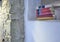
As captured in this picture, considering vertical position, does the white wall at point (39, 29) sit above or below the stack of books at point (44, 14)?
below

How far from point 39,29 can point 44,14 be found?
0.19 meters

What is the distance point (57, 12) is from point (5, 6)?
28.3 inches

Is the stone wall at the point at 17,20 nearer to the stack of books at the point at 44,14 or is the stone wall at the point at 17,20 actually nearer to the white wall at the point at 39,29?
the white wall at the point at 39,29

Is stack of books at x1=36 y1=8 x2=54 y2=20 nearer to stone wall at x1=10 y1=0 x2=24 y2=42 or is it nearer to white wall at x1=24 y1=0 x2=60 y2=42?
white wall at x1=24 y1=0 x2=60 y2=42

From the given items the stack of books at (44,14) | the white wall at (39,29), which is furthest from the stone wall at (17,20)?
the stack of books at (44,14)

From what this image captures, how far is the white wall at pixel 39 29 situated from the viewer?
137 cm

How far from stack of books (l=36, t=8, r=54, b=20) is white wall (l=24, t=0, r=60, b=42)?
57mm

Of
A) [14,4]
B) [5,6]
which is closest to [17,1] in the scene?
[14,4]

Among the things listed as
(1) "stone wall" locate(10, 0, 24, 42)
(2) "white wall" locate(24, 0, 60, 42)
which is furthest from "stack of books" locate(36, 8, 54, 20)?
(1) "stone wall" locate(10, 0, 24, 42)

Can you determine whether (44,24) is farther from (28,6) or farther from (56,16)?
(28,6)

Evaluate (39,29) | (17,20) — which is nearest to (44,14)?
(39,29)

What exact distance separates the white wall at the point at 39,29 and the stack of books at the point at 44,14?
6 centimetres

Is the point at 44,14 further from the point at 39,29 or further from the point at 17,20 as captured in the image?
the point at 17,20

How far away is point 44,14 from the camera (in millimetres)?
1505
